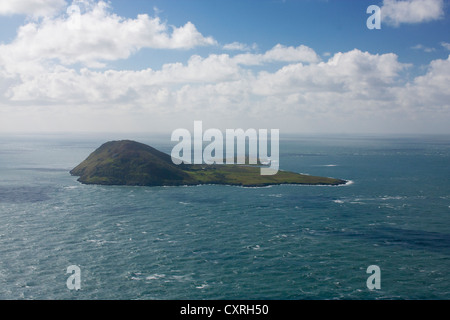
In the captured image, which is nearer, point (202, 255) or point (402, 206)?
point (202, 255)

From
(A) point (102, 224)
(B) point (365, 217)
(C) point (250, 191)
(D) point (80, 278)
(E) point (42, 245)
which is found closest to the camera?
(D) point (80, 278)

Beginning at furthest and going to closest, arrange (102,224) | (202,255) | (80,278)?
(102,224) < (202,255) < (80,278)

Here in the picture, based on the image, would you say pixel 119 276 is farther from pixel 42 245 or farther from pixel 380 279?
pixel 380 279

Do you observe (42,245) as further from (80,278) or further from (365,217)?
(365,217)

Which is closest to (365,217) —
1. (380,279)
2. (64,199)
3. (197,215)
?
(380,279)
